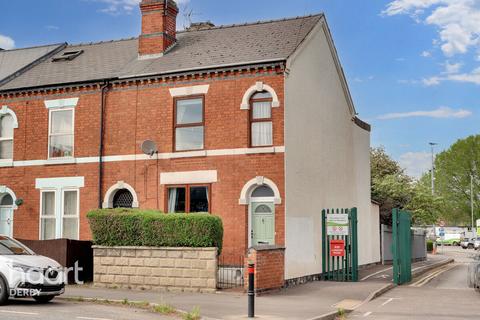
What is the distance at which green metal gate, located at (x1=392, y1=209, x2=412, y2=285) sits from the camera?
2064 centimetres

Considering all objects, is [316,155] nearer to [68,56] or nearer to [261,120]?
[261,120]

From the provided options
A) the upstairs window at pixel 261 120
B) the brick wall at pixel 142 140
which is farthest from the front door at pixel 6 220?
the upstairs window at pixel 261 120

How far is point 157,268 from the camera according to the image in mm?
17234

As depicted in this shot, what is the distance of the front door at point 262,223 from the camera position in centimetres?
1981

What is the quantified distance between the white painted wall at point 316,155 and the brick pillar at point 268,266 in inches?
Answer: 41.0

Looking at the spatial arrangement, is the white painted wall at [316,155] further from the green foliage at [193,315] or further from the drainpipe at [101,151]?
the green foliage at [193,315]

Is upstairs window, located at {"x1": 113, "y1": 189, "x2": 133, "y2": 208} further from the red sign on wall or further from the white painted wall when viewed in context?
the red sign on wall

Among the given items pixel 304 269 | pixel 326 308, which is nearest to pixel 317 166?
pixel 304 269

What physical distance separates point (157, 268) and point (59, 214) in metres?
7.35

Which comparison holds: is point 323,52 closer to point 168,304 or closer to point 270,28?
point 270,28

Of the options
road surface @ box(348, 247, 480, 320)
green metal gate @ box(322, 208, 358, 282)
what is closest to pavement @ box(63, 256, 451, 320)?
road surface @ box(348, 247, 480, 320)

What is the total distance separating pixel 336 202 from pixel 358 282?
15.2 feet

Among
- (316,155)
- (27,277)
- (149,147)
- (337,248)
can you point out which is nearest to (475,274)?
(337,248)

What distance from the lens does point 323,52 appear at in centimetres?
2398
